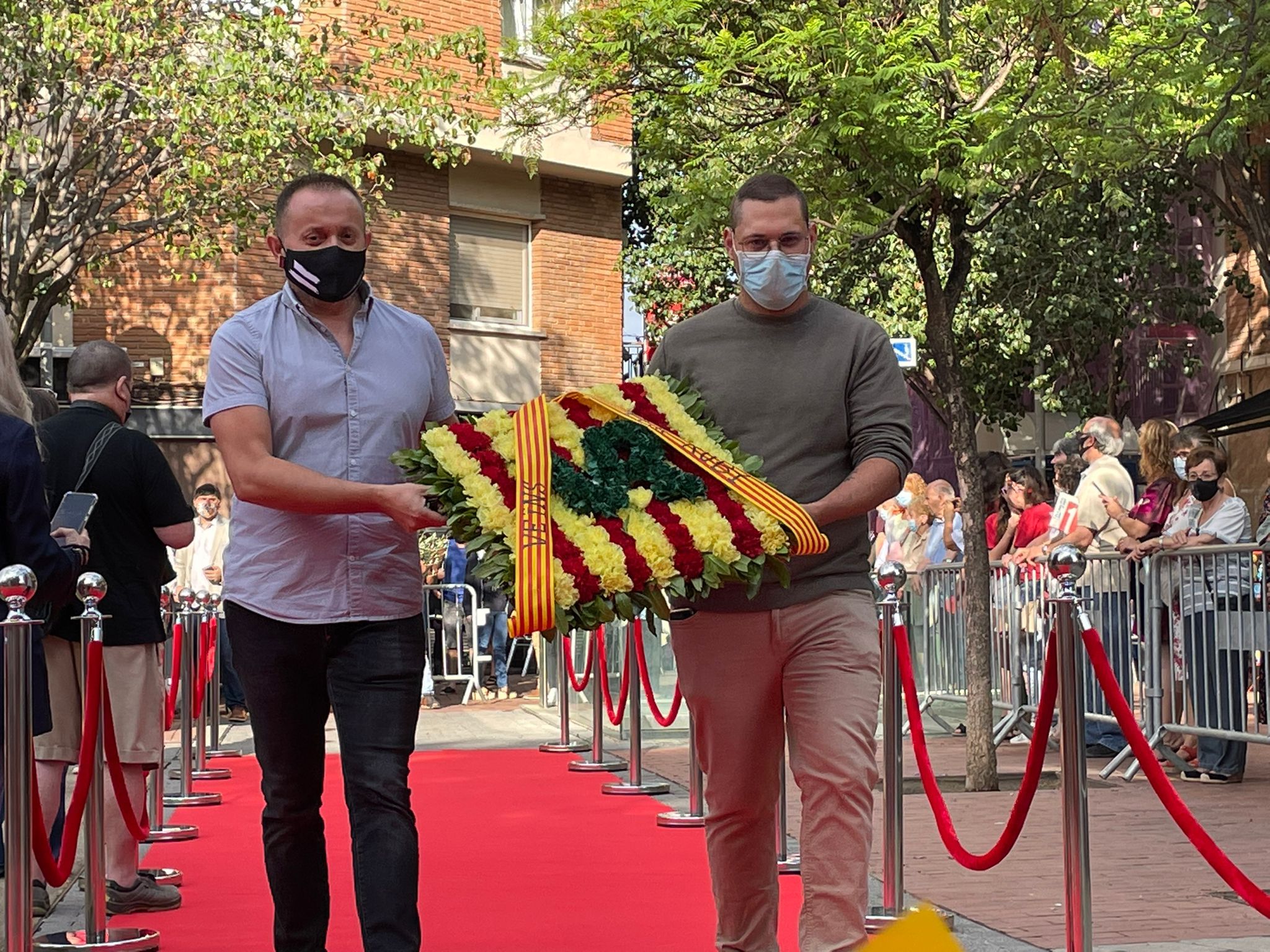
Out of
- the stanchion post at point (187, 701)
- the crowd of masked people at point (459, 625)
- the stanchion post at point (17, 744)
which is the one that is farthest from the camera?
the crowd of masked people at point (459, 625)

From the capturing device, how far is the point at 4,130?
1623cm

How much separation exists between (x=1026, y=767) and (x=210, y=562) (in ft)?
40.4

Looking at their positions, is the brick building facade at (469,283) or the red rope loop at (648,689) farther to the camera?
the brick building facade at (469,283)

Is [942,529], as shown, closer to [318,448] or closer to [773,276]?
[773,276]

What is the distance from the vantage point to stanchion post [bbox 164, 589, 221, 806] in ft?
33.0

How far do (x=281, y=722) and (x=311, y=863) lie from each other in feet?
1.45

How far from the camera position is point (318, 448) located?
4.85m

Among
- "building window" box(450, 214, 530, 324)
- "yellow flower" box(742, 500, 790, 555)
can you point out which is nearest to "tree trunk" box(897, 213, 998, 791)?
"yellow flower" box(742, 500, 790, 555)

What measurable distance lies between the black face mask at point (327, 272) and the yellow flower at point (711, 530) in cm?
109

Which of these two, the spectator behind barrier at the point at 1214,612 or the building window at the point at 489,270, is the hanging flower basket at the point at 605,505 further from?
the building window at the point at 489,270

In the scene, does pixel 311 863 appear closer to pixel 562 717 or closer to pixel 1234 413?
pixel 562 717

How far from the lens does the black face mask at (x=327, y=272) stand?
4.85 m

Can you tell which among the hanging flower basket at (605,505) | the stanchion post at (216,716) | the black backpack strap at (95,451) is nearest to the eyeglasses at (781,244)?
the hanging flower basket at (605,505)

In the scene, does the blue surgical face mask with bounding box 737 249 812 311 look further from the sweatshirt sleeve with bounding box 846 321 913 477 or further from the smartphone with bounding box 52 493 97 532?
the smartphone with bounding box 52 493 97 532
